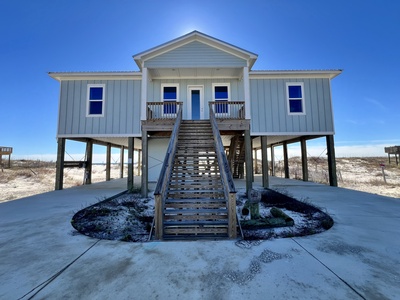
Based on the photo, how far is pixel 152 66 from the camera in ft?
28.2

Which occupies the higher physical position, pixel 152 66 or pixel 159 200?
pixel 152 66

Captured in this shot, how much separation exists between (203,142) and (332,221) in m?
4.60

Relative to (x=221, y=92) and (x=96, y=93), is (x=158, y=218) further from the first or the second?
(x=96, y=93)

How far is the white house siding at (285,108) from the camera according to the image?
9.55 metres

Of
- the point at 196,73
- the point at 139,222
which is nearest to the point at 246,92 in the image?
the point at 196,73

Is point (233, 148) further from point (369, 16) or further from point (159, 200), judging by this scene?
point (369, 16)

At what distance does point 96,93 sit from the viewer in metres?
9.65

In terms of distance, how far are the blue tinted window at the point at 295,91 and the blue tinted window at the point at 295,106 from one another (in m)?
0.31

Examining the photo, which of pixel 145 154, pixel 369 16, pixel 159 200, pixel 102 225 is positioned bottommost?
pixel 102 225

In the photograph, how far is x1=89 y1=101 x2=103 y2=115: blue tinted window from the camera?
9.61 metres

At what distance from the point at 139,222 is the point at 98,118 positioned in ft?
23.2

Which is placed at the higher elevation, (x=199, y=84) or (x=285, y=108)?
(x=199, y=84)

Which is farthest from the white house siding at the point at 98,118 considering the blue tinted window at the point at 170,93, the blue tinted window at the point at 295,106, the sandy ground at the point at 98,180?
the blue tinted window at the point at 295,106

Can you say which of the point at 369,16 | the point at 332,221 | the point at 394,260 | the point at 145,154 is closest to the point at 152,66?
the point at 145,154
